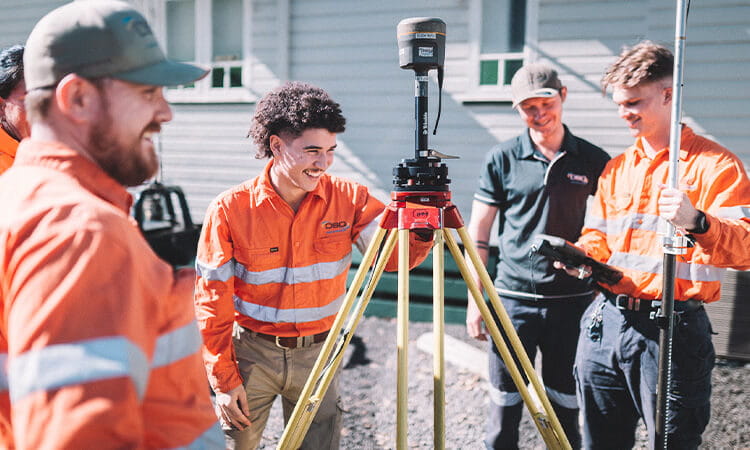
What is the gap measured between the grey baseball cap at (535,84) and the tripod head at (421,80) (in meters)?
1.14

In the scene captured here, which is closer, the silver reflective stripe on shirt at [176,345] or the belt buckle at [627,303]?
the silver reflective stripe on shirt at [176,345]

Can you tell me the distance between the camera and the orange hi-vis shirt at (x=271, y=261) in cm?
221

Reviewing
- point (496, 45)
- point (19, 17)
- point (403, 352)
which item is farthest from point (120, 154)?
point (19, 17)

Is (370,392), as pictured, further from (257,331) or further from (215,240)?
(215,240)

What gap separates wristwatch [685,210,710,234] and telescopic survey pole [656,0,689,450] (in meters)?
0.05

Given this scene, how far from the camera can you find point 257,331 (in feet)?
7.87

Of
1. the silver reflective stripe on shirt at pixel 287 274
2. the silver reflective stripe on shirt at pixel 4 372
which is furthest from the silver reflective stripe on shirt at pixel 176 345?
the silver reflective stripe on shirt at pixel 287 274

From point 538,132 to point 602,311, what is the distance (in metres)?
1.08

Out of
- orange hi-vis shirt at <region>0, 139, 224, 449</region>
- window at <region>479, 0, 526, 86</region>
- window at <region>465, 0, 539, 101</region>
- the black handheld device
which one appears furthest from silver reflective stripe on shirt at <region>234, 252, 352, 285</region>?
window at <region>479, 0, 526, 86</region>

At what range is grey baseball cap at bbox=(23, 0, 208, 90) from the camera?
1.06 metres

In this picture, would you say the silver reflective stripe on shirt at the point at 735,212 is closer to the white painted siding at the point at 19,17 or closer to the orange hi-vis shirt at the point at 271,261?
the orange hi-vis shirt at the point at 271,261

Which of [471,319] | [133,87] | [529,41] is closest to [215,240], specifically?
[133,87]

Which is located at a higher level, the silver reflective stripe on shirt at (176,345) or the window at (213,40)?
the window at (213,40)

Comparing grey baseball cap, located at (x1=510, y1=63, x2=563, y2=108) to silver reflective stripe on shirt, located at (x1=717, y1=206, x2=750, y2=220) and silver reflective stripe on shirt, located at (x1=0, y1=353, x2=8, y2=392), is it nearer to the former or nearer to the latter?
silver reflective stripe on shirt, located at (x1=717, y1=206, x2=750, y2=220)
